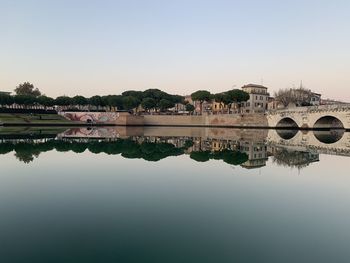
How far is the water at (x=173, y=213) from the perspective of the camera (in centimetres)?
653

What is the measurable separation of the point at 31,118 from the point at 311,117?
54.6 meters

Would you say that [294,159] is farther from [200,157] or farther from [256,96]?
[256,96]

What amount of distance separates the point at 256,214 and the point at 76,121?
235 ft

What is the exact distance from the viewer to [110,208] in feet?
31.3

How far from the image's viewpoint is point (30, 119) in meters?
67.8

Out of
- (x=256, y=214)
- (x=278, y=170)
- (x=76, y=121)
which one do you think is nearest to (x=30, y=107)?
(x=76, y=121)

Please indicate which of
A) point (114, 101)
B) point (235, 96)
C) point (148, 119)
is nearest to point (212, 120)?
point (235, 96)

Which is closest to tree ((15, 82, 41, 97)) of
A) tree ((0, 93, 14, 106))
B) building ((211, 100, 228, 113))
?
tree ((0, 93, 14, 106))

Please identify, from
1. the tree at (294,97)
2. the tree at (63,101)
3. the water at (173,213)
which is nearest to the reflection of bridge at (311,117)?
the tree at (294,97)

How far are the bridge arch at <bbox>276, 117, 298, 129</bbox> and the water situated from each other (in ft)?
157

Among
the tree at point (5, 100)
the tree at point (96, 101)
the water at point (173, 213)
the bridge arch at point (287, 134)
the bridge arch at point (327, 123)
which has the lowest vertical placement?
the water at point (173, 213)

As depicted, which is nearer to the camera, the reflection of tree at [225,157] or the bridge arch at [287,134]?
the reflection of tree at [225,157]

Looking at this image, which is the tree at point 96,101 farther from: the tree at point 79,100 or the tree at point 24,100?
the tree at point 24,100

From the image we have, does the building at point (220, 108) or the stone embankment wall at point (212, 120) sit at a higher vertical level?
the building at point (220, 108)
